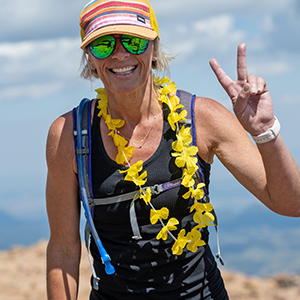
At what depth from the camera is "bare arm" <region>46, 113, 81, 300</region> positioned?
330 cm

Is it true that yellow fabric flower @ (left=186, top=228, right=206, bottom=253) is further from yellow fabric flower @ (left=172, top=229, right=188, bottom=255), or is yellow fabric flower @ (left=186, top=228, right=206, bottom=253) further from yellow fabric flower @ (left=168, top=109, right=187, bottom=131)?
yellow fabric flower @ (left=168, top=109, right=187, bottom=131)

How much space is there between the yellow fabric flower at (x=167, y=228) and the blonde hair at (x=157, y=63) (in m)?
0.90

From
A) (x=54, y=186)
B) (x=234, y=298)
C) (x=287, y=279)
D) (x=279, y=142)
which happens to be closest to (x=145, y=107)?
(x=54, y=186)

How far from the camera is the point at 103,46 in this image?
3176 mm

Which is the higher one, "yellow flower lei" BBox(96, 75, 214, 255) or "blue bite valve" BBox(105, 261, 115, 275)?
"yellow flower lei" BBox(96, 75, 214, 255)

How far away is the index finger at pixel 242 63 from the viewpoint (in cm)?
280

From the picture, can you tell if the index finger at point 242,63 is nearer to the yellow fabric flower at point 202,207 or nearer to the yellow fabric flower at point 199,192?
the yellow fabric flower at point 199,192

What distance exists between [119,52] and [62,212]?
37.4 inches

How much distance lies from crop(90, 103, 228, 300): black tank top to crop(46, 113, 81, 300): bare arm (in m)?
0.17

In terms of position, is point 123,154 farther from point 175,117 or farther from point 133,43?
point 133,43

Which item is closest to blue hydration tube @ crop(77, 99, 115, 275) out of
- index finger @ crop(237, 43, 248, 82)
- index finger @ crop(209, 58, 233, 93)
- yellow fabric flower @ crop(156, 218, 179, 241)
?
yellow fabric flower @ crop(156, 218, 179, 241)

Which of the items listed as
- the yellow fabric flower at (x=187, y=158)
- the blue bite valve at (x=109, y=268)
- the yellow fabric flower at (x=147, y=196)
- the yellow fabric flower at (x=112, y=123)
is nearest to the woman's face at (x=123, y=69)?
the yellow fabric flower at (x=112, y=123)

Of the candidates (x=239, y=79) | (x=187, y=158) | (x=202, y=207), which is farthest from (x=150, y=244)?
(x=239, y=79)

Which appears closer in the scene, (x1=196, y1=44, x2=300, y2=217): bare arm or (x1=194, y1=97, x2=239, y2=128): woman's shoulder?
(x1=196, y1=44, x2=300, y2=217): bare arm
